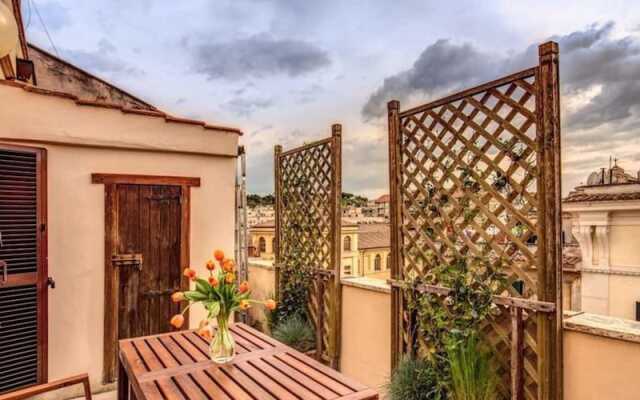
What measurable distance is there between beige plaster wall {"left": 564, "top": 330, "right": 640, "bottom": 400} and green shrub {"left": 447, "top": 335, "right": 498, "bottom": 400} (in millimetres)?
393

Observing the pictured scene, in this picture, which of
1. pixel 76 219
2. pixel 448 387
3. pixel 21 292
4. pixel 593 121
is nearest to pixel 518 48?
pixel 593 121

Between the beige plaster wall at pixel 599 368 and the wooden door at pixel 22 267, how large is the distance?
3.77 meters

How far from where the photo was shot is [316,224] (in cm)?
409

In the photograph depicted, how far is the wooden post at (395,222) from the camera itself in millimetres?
3062

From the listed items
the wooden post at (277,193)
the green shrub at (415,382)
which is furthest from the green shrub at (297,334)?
the green shrub at (415,382)

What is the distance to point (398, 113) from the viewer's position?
311 cm

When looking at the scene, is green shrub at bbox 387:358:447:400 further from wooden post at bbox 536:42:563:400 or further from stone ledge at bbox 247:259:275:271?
stone ledge at bbox 247:259:275:271

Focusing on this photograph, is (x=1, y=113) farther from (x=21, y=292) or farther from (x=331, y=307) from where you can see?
(x=331, y=307)

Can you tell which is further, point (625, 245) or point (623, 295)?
point (623, 295)

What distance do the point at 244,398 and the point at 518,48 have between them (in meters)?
4.18

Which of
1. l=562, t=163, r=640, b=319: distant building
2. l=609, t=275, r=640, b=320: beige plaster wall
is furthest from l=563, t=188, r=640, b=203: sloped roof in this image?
l=609, t=275, r=640, b=320: beige plaster wall

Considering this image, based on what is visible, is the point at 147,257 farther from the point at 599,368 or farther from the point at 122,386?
the point at 599,368

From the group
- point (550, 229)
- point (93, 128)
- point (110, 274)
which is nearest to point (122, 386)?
point (110, 274)

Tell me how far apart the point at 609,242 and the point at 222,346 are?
21.5 feet
